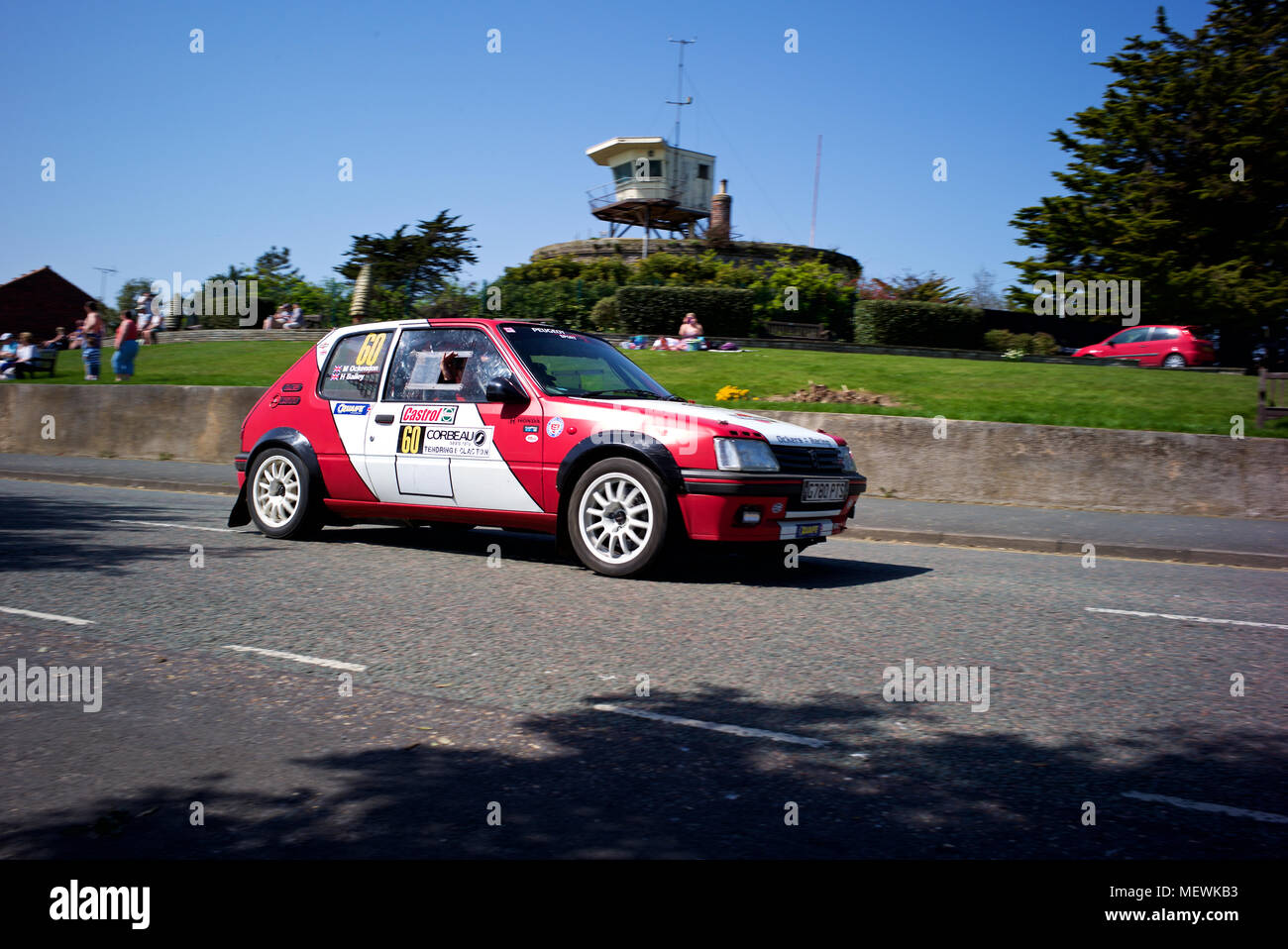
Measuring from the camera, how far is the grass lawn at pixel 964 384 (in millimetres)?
15719

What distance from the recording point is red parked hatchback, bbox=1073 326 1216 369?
1147 inches

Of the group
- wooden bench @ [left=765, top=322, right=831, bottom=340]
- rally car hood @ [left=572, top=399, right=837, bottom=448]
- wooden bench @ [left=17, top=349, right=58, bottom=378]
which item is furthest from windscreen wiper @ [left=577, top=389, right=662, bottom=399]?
wooden bench @ [left=17, top=349, right=58, bottom=378]

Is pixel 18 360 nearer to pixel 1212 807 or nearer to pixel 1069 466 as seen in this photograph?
pixel 1069 466

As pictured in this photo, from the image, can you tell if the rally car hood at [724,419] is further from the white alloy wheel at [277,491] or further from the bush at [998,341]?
the bush at [998,341]

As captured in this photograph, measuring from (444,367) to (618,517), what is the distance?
204 cm

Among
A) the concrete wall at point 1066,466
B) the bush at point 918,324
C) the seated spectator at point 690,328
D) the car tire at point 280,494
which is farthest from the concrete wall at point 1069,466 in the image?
the bush at point 918,324

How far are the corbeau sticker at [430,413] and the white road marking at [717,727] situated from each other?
168 inches

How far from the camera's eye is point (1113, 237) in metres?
36.6

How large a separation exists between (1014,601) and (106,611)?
569 cm

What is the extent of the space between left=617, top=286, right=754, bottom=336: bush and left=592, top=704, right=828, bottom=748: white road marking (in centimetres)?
2623
